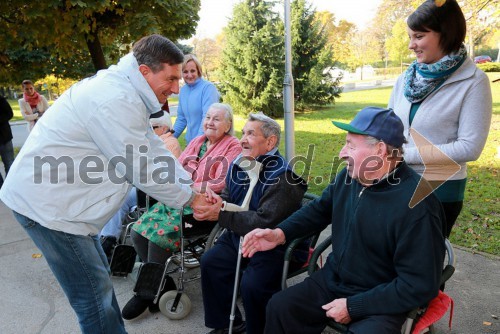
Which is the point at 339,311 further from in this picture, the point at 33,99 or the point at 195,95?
the point at 33,99

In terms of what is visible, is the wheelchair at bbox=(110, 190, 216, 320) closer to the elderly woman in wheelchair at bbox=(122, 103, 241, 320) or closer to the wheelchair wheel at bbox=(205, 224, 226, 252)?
the elderly woman in wheelchair at bbox=(122, 103, 241, 320)

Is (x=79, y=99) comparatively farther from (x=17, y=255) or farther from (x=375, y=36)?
(x=375, y=36)

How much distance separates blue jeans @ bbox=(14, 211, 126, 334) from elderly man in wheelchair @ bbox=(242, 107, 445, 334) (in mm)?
938

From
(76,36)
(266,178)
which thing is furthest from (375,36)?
(266,178)

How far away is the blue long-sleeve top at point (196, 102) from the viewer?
14.4ft

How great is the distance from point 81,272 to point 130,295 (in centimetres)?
145

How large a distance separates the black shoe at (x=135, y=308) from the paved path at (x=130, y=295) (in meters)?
0.07

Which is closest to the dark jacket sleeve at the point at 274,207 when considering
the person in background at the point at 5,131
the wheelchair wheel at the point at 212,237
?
the wheelchair wheel at the point at 212,237

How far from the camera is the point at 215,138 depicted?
3471mm

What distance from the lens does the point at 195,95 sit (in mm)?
4496

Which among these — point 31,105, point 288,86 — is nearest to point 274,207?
point 288,86

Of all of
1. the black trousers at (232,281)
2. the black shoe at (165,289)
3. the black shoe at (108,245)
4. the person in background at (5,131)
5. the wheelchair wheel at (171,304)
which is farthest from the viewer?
the person in background at (5,131)

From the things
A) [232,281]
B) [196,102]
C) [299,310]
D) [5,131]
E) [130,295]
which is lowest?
[130,295]

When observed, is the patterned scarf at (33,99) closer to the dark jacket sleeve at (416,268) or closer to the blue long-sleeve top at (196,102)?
the blue long-sleeve top at (196,102)
